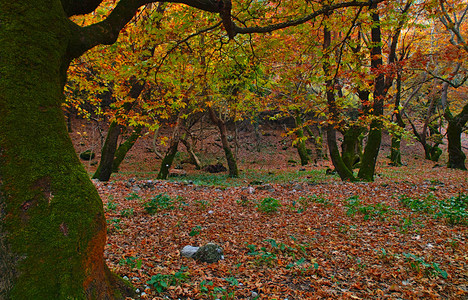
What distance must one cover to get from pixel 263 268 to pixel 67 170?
9.14 feet

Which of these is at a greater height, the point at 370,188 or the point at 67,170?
the point at 67,170

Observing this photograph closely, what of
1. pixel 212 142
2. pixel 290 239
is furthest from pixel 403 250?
pixel 212 142

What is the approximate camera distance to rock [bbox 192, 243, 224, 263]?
12.2ft

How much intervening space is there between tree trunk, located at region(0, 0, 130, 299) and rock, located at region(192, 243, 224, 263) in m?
1.49

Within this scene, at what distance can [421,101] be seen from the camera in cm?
2494

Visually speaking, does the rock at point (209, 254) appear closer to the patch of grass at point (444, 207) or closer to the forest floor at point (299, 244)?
the forest floor at point (299, 244)

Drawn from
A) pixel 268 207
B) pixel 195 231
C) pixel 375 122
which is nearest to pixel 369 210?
pixel 268 207

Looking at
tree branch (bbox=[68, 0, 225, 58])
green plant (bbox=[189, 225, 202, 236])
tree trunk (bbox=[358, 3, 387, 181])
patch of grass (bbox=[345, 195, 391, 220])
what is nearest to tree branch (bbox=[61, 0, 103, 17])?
tree branch (bbox=[68, 0, 225, 58])

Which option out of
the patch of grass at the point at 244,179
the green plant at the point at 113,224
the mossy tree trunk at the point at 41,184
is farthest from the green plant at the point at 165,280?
the patch of grass at the point at 244,179

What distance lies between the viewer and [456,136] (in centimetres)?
1484

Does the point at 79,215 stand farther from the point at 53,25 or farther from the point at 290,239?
the point at 290,239

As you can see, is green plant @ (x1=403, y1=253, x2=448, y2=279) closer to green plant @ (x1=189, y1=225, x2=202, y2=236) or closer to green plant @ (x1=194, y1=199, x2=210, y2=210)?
green plant @ (x1=189, y1=225, x2=202, y2=236)

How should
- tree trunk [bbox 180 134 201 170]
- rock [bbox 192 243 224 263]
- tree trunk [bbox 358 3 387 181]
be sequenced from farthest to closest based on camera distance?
tree trunk [bbox 180 134 201 170]
tree trunk [bbox 358 3 387 181]
rock [bbox 192 243 224 263]

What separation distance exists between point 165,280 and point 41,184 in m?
1.77
